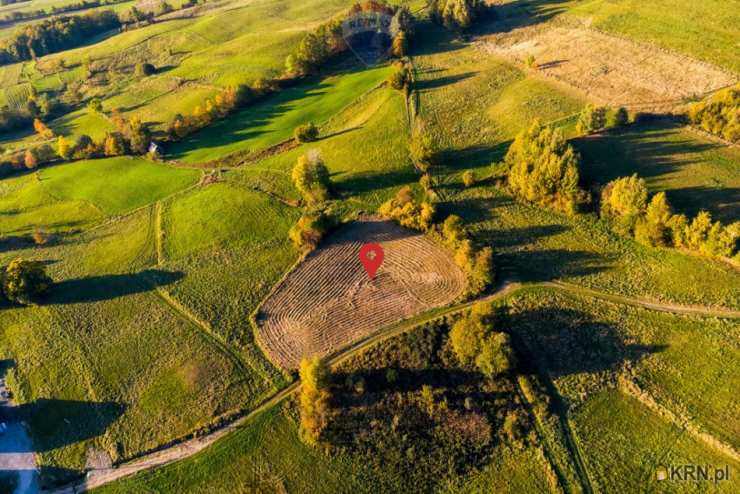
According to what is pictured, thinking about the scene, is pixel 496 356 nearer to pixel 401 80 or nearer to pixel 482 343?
pixel 482 343

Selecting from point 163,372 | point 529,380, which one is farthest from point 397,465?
point 163,372

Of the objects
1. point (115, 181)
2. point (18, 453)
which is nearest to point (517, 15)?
point (115, 181)

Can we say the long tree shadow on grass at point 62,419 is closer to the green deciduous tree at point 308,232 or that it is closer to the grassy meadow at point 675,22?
the green deciduous tree at point 308,232

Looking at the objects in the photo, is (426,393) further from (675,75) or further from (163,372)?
(675,75)

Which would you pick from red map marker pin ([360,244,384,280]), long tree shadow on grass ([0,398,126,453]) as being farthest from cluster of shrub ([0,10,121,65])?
red map marker pin ([360,244,384,280])

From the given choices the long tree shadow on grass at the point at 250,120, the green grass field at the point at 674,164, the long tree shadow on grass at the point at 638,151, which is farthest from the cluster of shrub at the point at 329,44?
the green grass field at the point at 674,164

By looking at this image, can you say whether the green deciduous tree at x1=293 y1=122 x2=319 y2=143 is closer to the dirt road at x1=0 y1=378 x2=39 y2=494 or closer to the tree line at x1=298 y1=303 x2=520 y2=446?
the tree line at x1=298 y1=303 x2=520 y2=446
